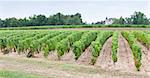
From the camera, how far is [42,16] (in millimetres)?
91000

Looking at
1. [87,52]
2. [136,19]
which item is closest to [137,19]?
[136,19]

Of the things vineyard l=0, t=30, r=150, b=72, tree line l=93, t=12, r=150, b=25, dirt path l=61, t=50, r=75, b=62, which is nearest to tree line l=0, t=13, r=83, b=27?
tree line l=93, t=12, r=150, b=25

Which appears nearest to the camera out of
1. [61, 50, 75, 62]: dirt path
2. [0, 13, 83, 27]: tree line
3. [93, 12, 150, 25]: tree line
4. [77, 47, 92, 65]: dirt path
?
[77, 47, 92, 65]: dirt path

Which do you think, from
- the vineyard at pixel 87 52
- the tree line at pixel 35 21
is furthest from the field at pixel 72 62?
the tree line at pixel 35 21

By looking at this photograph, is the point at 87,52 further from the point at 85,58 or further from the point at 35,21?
the point at 35,21

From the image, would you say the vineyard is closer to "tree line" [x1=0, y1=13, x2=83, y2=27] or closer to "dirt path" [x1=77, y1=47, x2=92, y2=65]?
"dirt path" [x1=77, y1=47, x2=92, y2=65]

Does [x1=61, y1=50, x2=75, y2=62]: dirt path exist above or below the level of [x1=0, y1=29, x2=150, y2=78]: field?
below

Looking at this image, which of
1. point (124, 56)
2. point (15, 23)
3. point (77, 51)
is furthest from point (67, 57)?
point (15, 23)

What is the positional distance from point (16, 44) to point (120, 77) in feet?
54.3

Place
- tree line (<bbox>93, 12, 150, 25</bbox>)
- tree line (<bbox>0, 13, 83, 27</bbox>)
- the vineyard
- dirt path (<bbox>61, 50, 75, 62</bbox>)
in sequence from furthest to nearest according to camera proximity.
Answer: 1. tree line (<bbox>93, 12, 150, 25</bbox>)
2. tree line (<bbox>0, 13, 83, 27</bbox>)
3. dirt path (<bbox>61, 50, 75, 62</bbox>)
4. the vineyard

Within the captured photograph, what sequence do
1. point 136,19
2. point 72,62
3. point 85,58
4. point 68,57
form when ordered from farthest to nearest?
point 136,19, point 68,57, point 85,58, point 72,62

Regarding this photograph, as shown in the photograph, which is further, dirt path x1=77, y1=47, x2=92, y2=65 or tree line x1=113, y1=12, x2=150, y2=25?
tree line x1=113, y1=12, x2=150, y2=25

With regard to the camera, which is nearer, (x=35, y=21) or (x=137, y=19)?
(x=35, y=21)

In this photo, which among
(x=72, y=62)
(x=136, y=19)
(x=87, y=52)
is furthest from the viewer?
(x=136, y=19)
